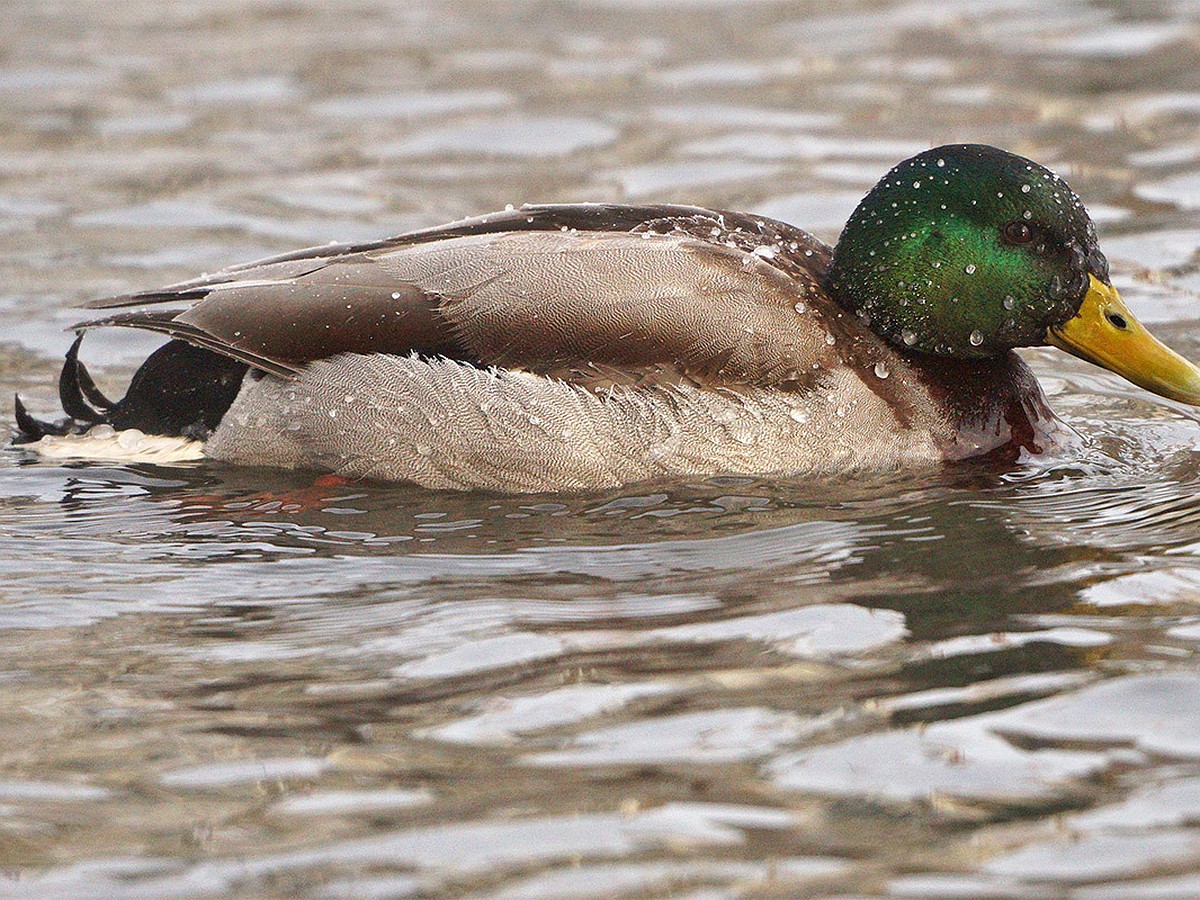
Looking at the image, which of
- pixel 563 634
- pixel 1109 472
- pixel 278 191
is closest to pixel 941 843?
pixel 563 634

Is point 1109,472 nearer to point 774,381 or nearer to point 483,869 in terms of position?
point 774,381

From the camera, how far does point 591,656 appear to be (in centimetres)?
504

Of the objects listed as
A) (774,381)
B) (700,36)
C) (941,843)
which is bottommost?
(941,843)

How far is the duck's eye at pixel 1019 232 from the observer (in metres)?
6.50

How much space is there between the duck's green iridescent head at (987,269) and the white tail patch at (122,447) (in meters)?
2.31

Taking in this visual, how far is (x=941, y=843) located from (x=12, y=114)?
9.07 m

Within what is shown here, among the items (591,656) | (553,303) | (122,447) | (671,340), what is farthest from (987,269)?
(122,447)

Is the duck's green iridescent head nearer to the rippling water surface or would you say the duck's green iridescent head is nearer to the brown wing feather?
the brown wing feather

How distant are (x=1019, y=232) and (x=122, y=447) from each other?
3098 mm

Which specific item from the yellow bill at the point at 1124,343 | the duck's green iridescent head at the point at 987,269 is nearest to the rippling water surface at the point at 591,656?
the yellow bill at the point at 1124,343

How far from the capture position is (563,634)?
5.20 m

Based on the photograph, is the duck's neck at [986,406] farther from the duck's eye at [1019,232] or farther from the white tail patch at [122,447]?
the white tail patch at [122,447]

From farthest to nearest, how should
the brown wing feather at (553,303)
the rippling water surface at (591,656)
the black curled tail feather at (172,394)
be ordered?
the black curled tail feather at (172,394)
the brown wing feather at (553,303)
the rippling water surface at (591,656)

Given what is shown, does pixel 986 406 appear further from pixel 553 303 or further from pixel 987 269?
pixel 553 303
